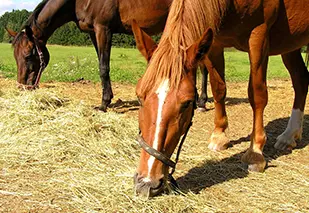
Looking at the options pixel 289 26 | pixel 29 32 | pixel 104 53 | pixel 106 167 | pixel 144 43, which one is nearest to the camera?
pixel 144 43

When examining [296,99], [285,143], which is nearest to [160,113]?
[285,143]

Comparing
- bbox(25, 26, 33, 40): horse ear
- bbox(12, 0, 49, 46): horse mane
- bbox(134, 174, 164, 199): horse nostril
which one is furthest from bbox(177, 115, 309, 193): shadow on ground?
bbox(12, 0, 49, 46): horse mane

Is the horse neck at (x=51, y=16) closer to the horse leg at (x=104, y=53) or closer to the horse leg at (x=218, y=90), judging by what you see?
the horse leg at (x=104, y=53)

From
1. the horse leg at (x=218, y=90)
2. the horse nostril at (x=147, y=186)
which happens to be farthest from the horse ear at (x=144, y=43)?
the horse leg at (x=218, y=90)

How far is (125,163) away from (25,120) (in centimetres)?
148

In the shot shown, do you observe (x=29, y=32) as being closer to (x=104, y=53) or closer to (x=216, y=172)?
(x=104, y=53)

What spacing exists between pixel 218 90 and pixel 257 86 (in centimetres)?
72

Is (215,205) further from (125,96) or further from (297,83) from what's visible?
(125,96)

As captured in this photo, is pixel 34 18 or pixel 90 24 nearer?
pixel 90 24

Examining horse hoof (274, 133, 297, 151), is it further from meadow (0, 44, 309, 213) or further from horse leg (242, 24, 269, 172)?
horse leg (242, 24, 269, 172)

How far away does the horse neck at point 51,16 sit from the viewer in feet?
19.2

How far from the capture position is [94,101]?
6535mm

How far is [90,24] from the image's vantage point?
5773mm

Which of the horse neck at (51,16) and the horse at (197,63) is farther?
the horse neck at (51,16)
